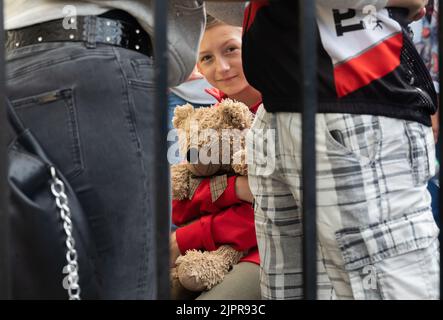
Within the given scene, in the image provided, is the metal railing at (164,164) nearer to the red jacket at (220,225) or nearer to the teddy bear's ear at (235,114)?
the red jacket at (220,225)

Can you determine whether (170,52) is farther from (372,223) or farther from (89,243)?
(372,223)

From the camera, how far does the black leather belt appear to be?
119 cm

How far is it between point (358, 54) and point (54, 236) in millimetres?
769

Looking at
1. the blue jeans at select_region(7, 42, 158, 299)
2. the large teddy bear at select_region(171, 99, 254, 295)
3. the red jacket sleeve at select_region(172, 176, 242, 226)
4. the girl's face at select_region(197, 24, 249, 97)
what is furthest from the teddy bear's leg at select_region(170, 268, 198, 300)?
the blue jeans at select_region(7, 42, 158, 299)

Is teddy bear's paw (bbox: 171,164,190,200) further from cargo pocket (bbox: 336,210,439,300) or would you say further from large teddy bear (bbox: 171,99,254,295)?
cargo pocket (bbox: 336,210,439,300)

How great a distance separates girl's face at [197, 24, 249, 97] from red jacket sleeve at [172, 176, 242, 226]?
17.7 inches

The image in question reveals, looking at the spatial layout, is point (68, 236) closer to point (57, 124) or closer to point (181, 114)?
point (57, 124)

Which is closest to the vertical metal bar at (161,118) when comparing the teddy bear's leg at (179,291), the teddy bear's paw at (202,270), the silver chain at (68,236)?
the silver chain at (68,236)

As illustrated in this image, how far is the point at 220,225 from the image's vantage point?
2.23 metres

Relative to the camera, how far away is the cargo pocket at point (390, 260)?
1.28 meters

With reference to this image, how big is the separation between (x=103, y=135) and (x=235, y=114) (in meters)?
1.25

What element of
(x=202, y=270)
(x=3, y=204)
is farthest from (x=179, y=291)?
(x=3, y=204)

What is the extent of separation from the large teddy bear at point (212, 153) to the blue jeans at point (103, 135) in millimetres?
1031

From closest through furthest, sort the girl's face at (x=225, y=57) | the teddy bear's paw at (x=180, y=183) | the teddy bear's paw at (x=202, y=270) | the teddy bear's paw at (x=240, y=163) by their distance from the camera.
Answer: the teddy bear's paw at (x=202, y=270) → the teddy bear's paw at (x=240, y=163) → the teddy bear's paw at (x=180, y=183) → the girl's face at (x=225, y=57)
